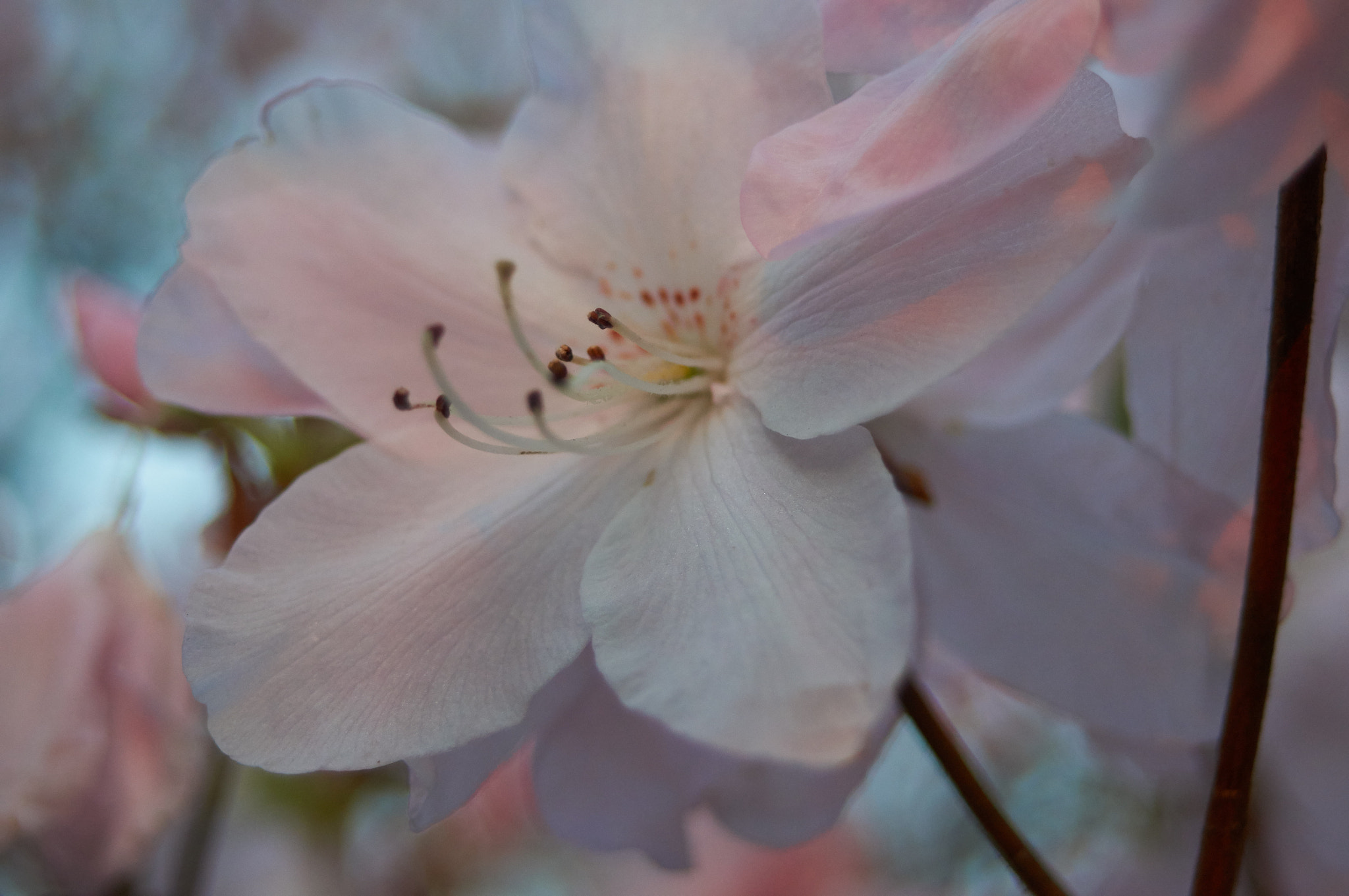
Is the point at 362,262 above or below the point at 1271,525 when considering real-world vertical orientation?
above

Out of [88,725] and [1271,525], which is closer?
[1271,525]

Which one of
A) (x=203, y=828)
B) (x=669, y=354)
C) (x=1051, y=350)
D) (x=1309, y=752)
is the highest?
(x=669, y=354)

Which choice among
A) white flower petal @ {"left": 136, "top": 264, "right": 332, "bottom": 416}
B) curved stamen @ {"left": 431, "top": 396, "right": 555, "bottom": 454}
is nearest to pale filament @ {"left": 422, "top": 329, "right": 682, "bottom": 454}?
curved stamen @ {"left": 431, "top": 396, "right": 555, "bottom": 454}

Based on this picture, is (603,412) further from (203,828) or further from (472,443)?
(203,828)

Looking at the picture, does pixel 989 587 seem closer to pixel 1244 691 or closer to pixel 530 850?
pixel 1244 691

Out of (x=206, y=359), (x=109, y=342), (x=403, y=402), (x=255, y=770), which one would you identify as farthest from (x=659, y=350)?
(x=255, y=770)

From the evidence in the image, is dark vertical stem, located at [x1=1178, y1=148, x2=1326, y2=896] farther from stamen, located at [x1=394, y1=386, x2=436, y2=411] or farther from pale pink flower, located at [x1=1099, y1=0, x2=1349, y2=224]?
stamen, located at [x1=394, y1=386, x2=436, y2=411]

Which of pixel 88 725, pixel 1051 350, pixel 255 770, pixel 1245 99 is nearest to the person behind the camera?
pixel 1245 99
